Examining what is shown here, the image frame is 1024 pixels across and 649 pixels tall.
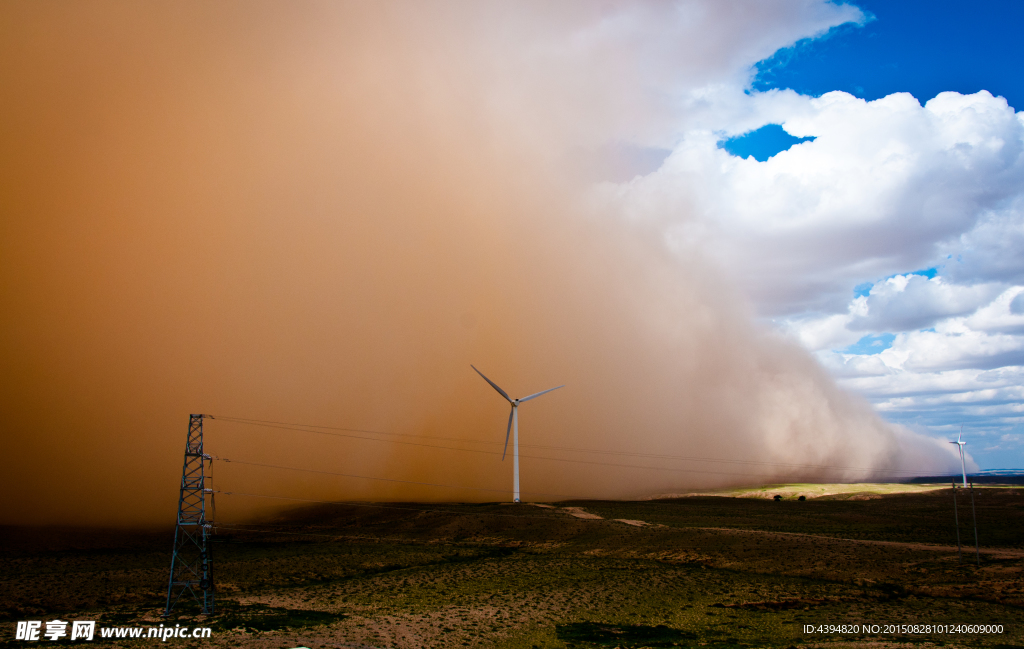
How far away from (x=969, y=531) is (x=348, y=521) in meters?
71.7

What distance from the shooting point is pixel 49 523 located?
91.4m

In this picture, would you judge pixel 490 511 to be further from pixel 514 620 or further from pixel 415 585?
pixel 514 620

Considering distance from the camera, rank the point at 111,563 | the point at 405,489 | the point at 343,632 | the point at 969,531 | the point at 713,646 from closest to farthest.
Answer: the point at 713,646, the point at 343,632, the point at 111,563, the point at 969,531, the point at 405,489

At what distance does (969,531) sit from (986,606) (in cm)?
3433

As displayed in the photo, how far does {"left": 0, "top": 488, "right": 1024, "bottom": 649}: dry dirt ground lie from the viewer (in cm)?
3647

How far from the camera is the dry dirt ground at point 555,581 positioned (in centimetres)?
3647

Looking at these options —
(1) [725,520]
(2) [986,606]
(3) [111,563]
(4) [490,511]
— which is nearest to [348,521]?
(4) [490,511]

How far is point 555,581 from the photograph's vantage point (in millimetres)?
50656

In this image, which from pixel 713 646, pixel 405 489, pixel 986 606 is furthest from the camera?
pixel 405 489

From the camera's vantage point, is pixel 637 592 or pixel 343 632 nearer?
pixel 343 632

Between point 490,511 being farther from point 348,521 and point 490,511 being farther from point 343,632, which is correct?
point 343,632

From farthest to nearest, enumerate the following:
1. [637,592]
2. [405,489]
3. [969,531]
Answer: [405,489], [969,531], [637,592]

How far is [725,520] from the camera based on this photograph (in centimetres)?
8181

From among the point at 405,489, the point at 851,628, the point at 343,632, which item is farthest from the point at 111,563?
the point at 405,489
